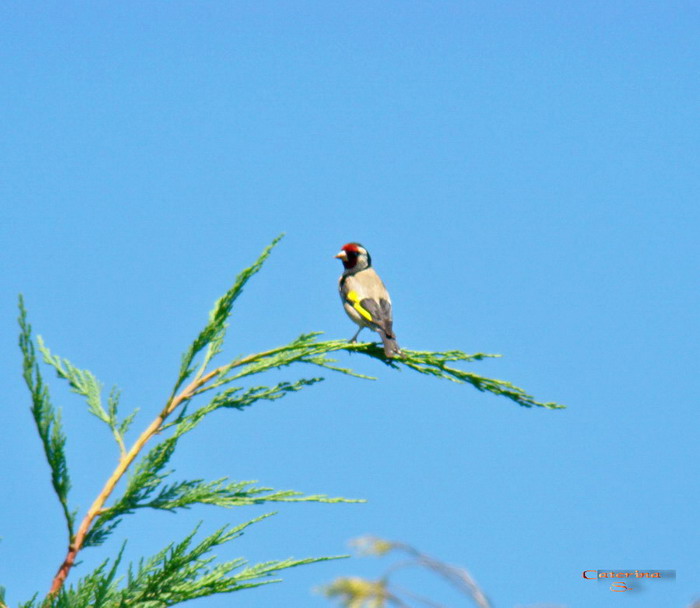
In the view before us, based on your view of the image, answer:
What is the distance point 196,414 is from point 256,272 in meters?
0.68

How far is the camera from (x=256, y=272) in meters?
3.81

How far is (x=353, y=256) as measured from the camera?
11.0 meters

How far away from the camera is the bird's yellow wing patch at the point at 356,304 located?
309 inches

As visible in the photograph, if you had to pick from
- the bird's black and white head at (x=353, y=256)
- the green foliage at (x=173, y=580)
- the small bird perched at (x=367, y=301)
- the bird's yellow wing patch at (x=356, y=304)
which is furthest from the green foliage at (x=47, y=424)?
the bird's black and white head at (x=353, y=256)

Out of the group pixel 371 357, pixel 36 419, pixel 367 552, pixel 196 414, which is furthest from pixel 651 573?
pixel 371 357

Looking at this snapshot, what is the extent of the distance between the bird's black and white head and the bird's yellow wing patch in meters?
2.20

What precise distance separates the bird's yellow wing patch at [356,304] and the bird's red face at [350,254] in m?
2.31

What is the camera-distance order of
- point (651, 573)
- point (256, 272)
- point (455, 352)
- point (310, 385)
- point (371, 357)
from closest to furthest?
point (651, 573) < point (256, 272) < point (310, 385) < point (455, 352) < point (371, 357)

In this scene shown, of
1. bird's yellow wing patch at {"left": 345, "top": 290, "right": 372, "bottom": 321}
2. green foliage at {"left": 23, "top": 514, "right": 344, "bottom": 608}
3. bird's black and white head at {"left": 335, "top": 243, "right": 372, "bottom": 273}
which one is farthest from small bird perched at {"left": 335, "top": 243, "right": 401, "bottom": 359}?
green foliage at {"left": 23, "top": 514, "right": 344, "bottom": 608}

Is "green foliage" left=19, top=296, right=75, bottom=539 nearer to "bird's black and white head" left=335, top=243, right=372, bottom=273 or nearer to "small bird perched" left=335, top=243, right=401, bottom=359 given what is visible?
"small bird perched" left=335, top=243, right=401, bottom=359

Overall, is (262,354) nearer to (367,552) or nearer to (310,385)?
(310,385)

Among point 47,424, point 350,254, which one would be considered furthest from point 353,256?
point 47,424

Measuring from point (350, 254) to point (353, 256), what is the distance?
0.06 meters

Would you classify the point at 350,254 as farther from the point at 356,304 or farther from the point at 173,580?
the point at 173,580
